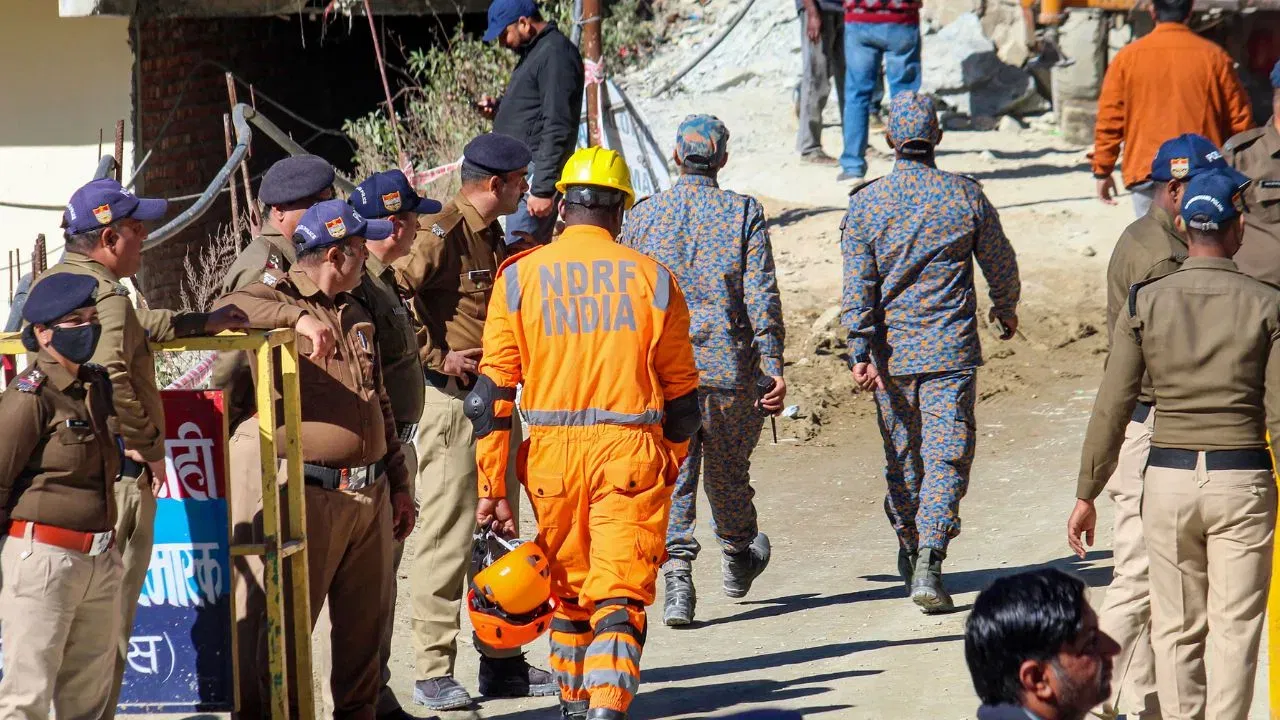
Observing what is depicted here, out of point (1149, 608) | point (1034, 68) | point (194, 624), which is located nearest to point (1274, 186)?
point (1149, 608)

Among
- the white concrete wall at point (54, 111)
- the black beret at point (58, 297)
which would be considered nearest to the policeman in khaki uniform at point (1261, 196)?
the black beret at point (58, 297)

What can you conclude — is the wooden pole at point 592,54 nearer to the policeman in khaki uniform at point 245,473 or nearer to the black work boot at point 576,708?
the policeman in khaki uniform at point 245,473

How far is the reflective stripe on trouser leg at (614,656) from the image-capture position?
15.7ft

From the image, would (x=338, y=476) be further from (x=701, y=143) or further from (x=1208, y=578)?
(x=1208, y=578)

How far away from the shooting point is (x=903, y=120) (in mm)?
6730

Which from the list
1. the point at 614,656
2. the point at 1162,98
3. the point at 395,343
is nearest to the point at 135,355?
the point at 395,343

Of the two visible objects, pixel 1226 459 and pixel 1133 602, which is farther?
pixel 1133 602

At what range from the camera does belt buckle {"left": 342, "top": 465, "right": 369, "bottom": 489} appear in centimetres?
498

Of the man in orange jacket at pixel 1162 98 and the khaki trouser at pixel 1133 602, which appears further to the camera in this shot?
the man in orange jacket at pixel 1162 98

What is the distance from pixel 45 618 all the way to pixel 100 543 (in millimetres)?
255

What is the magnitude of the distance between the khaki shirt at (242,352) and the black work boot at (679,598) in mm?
2499

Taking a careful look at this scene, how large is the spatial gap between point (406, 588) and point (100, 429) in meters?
3.35

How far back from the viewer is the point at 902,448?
6.96 m

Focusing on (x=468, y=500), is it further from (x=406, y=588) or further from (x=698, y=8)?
(x=698, y=8)
